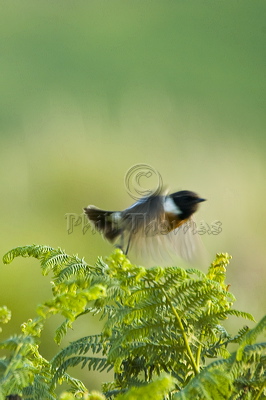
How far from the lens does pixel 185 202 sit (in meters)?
1.79

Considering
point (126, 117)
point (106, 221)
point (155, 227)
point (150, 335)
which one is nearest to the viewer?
point (150, 335)

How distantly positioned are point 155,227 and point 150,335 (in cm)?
77

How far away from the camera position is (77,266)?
3.15ft

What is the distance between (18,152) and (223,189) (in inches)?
46.7

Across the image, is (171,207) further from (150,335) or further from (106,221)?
(150,335)

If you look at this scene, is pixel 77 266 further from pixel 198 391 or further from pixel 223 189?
pixel 223 189

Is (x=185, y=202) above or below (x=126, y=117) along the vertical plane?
below

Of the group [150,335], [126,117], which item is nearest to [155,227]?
[150,335]

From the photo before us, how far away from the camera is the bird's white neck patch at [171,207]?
5.59 ft

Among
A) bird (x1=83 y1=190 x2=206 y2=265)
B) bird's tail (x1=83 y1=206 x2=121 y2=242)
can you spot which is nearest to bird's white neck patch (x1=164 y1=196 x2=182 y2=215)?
bird (x1=83 y1=190 x2=206 y2=265)

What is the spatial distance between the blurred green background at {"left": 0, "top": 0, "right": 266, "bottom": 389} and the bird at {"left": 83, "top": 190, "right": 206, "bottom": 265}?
1.47 metres

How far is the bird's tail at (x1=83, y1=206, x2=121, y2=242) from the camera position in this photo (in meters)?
1.72

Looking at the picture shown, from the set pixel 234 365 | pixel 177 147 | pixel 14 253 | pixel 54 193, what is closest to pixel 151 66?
pixel 177 147

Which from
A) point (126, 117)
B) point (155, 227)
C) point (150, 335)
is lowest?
point (150, 335)
